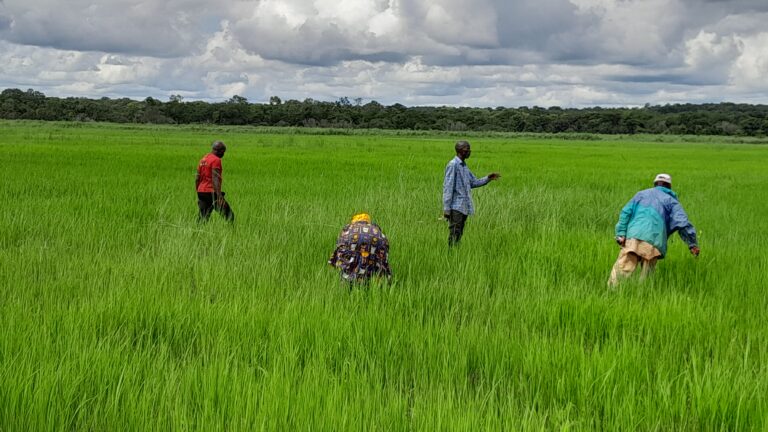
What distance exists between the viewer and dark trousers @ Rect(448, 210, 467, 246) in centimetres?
787

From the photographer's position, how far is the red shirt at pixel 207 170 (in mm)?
8678

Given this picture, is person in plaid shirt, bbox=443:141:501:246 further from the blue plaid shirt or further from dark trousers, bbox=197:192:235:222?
dark trousers, bbox=197:192:235:222

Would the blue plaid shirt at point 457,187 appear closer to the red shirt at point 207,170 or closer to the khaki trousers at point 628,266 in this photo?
the khaki trousers at point 628,266

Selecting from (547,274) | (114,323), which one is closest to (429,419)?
(114,323)

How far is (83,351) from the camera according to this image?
351 centimetres

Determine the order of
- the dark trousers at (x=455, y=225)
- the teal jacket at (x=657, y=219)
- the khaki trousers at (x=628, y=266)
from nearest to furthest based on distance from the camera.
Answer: the teal jacket at (x=657, y=219) < the khaki trousers at (x=628, y=266) < the dark trousers at (x=455, y=225)

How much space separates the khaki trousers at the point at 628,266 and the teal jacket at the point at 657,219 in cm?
15

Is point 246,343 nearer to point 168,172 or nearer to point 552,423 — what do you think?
point 552,423

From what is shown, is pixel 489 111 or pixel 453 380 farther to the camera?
pixel 489 111

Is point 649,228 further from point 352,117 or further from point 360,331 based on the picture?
point 352,117

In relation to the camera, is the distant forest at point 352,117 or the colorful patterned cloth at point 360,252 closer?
the colorful patterned cloth at point 360,252

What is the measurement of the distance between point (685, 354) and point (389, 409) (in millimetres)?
2207

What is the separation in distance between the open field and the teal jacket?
47cm

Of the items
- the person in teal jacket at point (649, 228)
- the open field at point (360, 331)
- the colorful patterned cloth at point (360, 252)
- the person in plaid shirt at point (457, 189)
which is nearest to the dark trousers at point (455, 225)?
the person in plaid shirt at point (457, 189)
